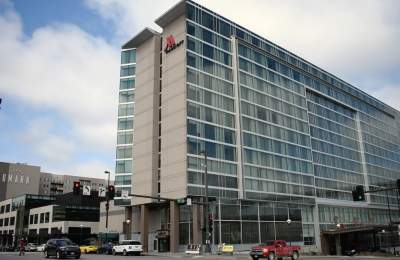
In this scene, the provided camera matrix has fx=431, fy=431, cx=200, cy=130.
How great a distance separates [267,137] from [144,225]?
85.8 ft

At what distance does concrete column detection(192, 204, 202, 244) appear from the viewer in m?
59.4

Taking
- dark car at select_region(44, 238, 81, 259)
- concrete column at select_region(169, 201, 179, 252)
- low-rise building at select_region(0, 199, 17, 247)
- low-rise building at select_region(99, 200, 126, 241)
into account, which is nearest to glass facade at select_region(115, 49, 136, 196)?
low-rise building at select_region(99, 200, 126, 241)

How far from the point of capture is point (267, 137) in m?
76.0

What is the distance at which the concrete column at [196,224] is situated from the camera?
59434 millimetres

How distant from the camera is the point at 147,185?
224 ft

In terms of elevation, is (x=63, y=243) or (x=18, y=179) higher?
(x=18, y=179)

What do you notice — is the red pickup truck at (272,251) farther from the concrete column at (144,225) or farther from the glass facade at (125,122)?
the glass facade at (125,122)

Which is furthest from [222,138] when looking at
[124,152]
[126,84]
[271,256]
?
[271,256]

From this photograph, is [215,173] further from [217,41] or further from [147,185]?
[217,41]

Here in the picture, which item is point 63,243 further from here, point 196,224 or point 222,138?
point 222,138

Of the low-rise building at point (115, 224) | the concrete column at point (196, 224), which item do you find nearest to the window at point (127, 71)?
the low-rise building at point (115, 224)

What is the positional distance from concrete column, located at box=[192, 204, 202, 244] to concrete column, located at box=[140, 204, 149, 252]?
10.3 meters

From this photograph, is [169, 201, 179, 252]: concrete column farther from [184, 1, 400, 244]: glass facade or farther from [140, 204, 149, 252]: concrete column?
[140, 204, 149, 252]: concrete column

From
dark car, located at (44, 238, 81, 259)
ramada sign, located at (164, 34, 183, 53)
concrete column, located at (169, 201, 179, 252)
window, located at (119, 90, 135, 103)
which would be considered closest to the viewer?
dark car, located at (44, 238, 81, 259)
